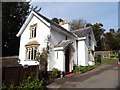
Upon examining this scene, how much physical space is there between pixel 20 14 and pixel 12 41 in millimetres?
5815

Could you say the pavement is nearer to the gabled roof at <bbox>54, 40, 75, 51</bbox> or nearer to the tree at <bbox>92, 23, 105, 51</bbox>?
the gabled roof at <bbox>54, 40, 75, 51</bbox>

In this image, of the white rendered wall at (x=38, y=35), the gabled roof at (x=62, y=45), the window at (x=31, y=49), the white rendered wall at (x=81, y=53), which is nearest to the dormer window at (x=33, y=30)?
the white rendered wall at (x=38, y=35)

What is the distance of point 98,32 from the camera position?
2505 inches

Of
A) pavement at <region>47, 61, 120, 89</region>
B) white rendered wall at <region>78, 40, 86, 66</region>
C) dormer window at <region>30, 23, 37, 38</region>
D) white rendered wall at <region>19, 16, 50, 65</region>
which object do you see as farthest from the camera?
white rendered wall at <region>78, 40, 86, 66</region>

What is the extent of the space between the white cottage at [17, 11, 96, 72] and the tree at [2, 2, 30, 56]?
6496mm

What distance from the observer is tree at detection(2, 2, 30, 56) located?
33.8 metres

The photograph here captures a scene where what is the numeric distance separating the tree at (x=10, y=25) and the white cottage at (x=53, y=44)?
256 inches

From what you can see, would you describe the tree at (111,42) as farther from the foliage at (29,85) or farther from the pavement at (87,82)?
the foliage at (29,85)

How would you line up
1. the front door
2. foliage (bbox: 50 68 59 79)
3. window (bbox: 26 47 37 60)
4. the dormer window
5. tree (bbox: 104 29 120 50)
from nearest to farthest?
1. foliage (bbox: 50 68 59 79)
2. window (bbox: 26 47 37 60)
3. the front door
4. the dormer window
5. tree (bbox: 104 29 120 50)

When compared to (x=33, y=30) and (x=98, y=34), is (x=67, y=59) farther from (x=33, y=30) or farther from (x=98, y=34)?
(x=98, y=34)

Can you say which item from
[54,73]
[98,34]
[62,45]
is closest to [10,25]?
[62,45]

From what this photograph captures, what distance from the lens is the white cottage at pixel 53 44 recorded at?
22944mm

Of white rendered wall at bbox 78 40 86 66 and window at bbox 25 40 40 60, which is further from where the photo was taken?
Result: white rendered wall at bbox 78 40 86 66

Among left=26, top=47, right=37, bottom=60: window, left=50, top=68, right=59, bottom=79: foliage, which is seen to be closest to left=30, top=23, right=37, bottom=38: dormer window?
left=26, top=47, right=37, bottom=60: window
